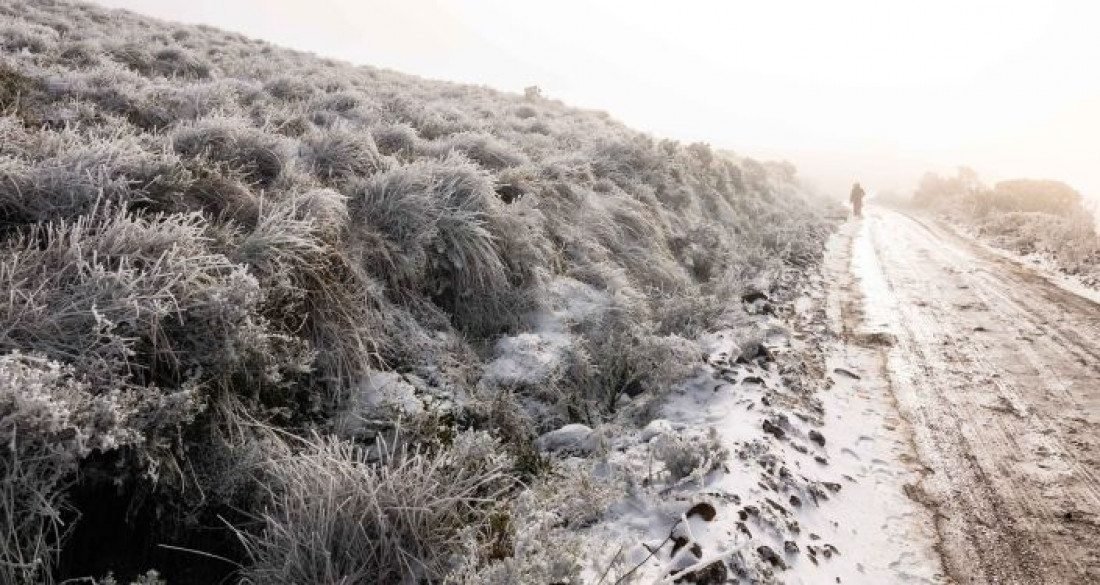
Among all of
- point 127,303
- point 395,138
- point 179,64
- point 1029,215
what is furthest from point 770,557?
point 1029,215

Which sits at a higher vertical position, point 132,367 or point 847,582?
point 132,367

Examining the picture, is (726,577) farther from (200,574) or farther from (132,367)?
(132,367)

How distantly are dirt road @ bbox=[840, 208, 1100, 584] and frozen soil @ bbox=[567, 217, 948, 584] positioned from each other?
8.4 inches

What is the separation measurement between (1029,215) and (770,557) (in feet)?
68.3

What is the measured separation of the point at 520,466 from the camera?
11.8 feet

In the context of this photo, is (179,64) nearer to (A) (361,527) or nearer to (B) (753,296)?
(B) (753,296)

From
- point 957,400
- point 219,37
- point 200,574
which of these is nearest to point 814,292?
point 957,400

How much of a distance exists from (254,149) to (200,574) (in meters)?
3.80

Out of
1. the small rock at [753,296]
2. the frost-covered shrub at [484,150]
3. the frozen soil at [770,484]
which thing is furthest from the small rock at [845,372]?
the frost-covered shrub at [484,150]

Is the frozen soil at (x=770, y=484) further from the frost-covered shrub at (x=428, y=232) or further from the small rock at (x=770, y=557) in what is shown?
the frost-covered shrub at (x=428, y=232)

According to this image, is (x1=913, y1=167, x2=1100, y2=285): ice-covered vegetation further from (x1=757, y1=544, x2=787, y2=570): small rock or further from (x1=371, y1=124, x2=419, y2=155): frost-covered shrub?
(x1=371, y1=124, x2=419, y2=155): frost-covered shrub

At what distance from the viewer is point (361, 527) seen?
7.73 feet

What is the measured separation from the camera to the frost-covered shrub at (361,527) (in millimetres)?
2330

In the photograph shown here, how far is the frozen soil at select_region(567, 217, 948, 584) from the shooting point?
9.72ft
